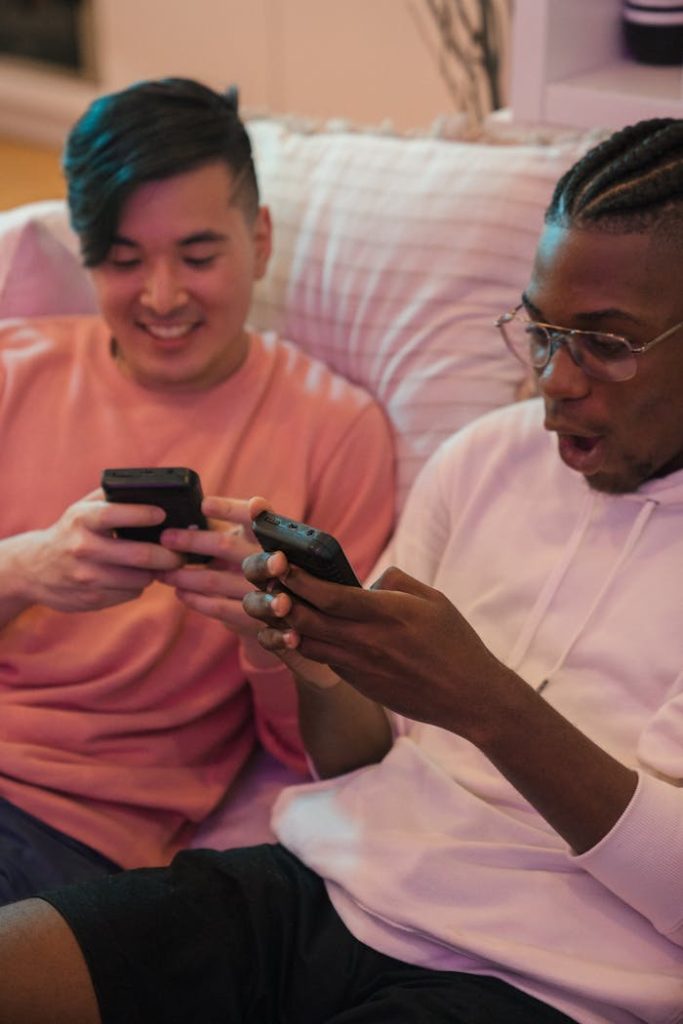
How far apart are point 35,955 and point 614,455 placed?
0.68m

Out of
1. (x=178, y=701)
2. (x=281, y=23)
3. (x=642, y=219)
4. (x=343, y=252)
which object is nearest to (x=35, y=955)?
(x=178, y=701)

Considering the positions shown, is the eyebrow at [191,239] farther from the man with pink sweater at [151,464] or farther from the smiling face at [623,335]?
the smiling face at [623,335]

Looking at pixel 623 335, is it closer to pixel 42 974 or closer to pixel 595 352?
pixel 595 352

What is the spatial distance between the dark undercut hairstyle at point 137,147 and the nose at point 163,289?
62 mm

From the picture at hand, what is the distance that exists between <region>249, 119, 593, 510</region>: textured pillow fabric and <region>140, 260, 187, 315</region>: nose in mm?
257

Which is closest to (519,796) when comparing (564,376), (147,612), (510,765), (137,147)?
(510,765)

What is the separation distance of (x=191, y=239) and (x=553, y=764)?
0.75 m

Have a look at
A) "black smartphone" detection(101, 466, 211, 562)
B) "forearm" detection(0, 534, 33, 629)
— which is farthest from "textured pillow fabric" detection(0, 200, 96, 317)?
"black smartphone" detection(101, 466, 211, 562)

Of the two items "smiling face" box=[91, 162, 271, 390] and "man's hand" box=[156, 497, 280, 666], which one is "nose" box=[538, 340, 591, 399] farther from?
"smiling face" box=[91, 162, 271, 390]

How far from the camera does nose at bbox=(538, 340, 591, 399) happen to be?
3.91ft

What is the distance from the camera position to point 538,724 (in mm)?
1074

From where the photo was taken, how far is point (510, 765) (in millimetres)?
1080

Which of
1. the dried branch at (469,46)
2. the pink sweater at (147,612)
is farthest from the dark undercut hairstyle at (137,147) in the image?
the dried branch at (469,46)

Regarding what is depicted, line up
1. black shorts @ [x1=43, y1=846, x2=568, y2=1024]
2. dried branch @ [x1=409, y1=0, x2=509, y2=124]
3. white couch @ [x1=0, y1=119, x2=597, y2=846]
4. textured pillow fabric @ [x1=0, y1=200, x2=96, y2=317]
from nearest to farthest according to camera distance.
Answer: black shorts @ [x1=43, y1=846, x2=568, y2=1024] → white couch @ [x1=0, y1=119, x2=597, y2=846] → textured pillow fabric @ [x1=0, y1=200, x2=96, y2=317] → dried branch @ [x1=409, y1=0, x2=509, y2=124]
